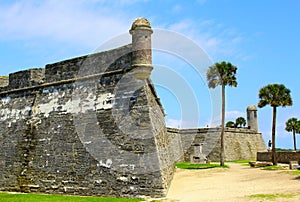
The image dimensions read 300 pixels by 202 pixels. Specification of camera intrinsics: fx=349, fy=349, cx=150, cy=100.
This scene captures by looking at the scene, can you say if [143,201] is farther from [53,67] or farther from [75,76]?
[53,67]

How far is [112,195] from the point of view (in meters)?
11.9

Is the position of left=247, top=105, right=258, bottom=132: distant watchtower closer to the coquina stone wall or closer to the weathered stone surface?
the coquina stone wall

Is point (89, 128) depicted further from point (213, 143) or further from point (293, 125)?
point (293, 125)

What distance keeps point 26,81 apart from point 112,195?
742 cm

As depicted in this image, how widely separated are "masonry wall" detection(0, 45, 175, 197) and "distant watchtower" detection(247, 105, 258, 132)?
89.8 feet

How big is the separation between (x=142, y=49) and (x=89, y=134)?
12.4 feet

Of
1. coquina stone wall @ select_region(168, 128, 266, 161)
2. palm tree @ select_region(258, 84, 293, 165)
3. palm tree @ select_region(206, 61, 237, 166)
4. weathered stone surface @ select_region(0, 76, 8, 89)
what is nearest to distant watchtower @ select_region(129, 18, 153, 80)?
weathered stone surface @ select_region(0, 76, 8, 89)

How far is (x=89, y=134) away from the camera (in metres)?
13.0

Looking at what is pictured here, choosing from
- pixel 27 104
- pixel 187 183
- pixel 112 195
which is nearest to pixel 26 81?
pixel 27 104

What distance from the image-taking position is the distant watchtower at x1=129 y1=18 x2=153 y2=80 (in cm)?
1200

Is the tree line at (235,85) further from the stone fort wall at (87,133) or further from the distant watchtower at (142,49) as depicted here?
the distant watchtower at (142,49)

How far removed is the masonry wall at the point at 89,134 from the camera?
11828 millimetres

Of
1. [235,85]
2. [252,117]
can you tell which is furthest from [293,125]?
[235,85]

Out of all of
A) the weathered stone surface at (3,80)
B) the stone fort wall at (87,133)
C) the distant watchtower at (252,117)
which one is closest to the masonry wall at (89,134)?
the stone fort wall at (87,133)
